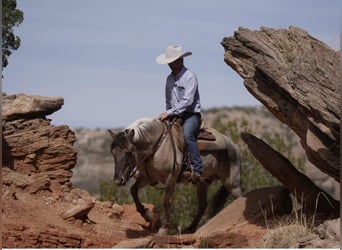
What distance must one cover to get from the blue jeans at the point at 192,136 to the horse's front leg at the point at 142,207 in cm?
95

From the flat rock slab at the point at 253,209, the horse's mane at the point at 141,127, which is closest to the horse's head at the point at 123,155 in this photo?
the horse's mane at the point at 141,127

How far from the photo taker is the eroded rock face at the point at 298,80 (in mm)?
11453

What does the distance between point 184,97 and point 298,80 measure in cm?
199

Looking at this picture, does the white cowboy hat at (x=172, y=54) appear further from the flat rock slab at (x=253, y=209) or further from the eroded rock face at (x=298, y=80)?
the flat rock slab at (x=253, y=209)

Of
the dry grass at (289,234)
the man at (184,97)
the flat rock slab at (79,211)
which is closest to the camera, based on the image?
the dry grass at (289,234)

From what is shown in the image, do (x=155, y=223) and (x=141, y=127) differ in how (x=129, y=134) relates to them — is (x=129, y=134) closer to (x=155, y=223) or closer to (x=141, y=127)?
(x=141, y=127)

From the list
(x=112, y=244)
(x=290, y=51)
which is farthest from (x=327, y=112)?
(x=112, y=244)

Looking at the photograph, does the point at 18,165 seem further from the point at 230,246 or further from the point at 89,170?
the point at 89,170

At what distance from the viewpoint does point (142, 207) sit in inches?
538

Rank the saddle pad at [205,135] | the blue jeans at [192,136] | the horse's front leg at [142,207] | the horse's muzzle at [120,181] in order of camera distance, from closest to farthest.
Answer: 1. the horse's muzzle at [120,181]
2. the blue jeans at [192,136]
3. the horse's front leg at [142,207]
4. the saddle pad at [205,135]

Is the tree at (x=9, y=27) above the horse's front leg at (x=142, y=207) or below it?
above

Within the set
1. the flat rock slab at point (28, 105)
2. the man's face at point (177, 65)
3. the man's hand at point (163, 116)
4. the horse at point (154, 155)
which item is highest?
the man's face at point (177, 65)

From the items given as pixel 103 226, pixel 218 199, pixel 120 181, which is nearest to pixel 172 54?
pixel 120 181

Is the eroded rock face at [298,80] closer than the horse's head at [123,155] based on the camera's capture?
Yes
